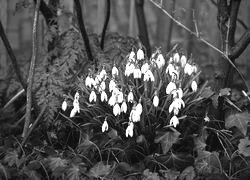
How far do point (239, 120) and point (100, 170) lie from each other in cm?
102

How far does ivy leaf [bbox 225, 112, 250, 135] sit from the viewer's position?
3388mm

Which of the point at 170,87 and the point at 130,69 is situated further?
the point at 130,69

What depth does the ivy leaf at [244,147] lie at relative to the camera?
3.21 metres

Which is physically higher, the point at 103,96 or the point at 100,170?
the point at 103,96

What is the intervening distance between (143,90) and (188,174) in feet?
2.64

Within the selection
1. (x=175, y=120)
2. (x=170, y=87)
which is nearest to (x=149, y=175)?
(x=175, y=120)

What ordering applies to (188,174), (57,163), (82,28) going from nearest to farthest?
(188,174), (57,163), (82,28)

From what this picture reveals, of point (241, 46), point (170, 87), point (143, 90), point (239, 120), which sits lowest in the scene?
point (239, 120)

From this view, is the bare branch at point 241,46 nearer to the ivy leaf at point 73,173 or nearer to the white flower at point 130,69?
the white flower at point 130,69

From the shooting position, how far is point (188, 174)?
3207 mm

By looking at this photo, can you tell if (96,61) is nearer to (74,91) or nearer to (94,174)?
(74,91)

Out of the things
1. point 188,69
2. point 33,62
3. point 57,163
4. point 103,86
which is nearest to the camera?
point 57,163

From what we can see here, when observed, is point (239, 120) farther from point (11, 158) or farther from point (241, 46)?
point (11, 158)

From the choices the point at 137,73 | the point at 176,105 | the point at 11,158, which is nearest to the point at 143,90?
the point at 137,73
